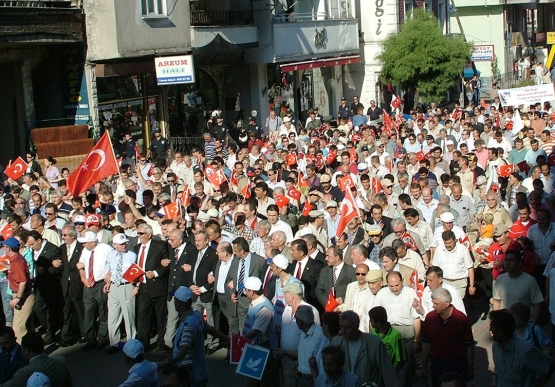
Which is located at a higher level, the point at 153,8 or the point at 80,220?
the point at 153,8

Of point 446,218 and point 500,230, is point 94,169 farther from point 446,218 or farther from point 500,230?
point 500,230

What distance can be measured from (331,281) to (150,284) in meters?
2.62

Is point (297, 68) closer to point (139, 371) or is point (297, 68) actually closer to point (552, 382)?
point (552, 382)

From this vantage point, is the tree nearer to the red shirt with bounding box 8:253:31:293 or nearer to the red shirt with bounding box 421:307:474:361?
the red shirt with bounding box 8:253:31:293

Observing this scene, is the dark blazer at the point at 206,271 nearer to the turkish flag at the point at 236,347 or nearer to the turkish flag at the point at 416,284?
the turkish flag at the point at 416,284

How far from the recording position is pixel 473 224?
45.7 ft

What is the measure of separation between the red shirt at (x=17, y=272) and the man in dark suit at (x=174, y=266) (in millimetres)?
1697

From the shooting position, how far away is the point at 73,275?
490 inches

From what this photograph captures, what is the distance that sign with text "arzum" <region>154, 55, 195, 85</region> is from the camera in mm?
24812

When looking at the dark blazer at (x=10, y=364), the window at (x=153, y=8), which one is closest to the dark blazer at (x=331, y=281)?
the dark blazer at (x=10, y=364)

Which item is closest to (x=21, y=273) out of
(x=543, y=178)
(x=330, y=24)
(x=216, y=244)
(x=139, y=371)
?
(x=216, y=244)

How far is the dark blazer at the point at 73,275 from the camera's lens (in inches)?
490

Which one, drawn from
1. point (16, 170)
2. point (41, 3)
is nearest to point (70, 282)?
point (16, 170)

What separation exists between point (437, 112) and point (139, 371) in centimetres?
2081
